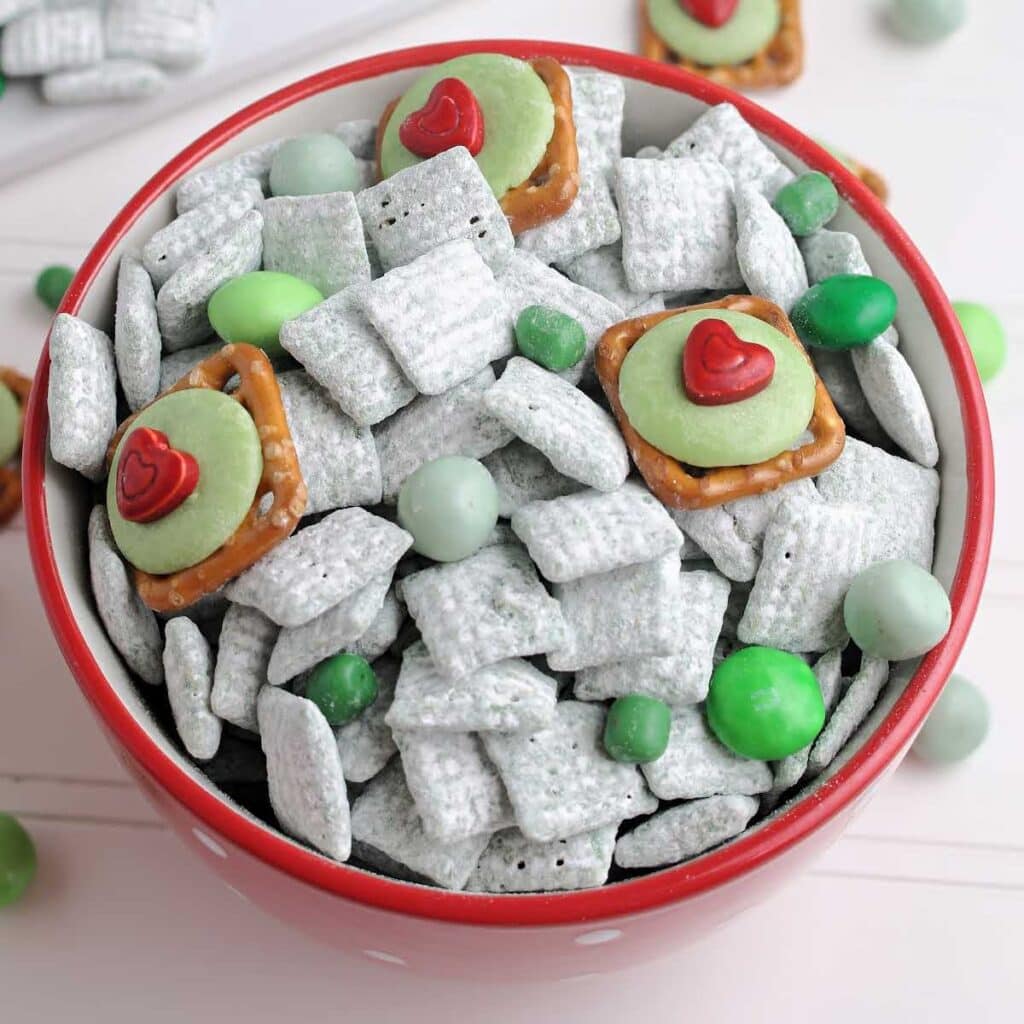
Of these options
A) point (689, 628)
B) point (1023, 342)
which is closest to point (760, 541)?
point (689, 628)

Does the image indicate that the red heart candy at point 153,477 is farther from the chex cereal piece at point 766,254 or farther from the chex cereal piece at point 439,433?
the chex cereal piece at point 766,254

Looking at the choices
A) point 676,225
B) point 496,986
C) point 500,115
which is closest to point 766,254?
point 676,225

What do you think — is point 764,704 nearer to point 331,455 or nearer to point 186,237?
point 331,455

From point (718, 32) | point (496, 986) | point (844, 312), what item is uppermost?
point (718, 32)

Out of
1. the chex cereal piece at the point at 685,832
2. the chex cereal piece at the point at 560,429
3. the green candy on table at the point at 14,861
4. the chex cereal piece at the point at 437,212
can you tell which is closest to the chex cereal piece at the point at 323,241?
the chex cereal piece at the point at 437,212

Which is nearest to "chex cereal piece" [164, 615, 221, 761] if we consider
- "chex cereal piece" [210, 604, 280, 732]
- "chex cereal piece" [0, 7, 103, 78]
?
"chex cereal piece" [210, 604, 280, 732]

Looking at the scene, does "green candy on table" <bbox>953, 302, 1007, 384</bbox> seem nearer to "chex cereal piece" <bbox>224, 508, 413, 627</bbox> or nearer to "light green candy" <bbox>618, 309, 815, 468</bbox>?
"light green candy" <bbox>618, 309, 815, 468</bbox>

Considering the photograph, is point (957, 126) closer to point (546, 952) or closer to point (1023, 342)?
point (1023, 342)
